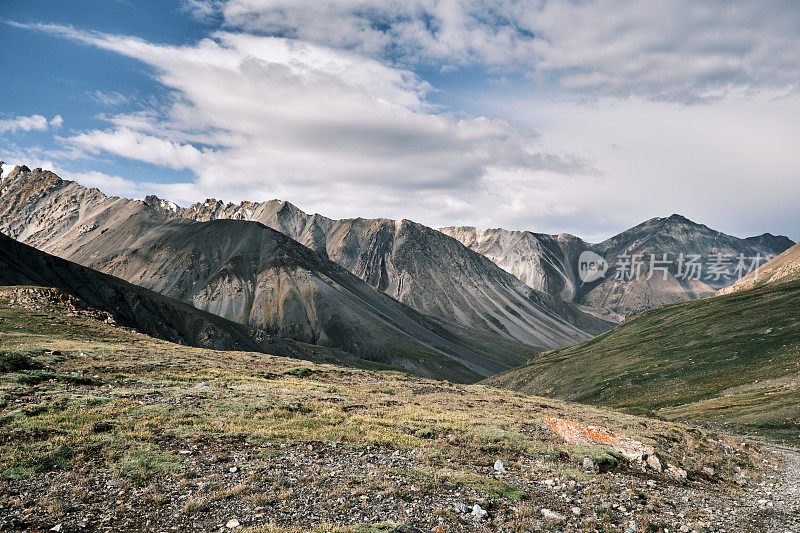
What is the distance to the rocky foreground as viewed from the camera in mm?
14750

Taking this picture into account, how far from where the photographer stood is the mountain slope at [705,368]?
5984 cm

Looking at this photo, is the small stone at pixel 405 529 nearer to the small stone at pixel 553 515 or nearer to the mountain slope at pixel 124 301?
the small stone at pixel 553 515

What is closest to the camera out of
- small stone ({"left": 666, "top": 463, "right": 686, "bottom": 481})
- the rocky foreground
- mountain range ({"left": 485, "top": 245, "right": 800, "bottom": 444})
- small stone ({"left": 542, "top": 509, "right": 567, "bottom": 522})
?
the rocky foreground

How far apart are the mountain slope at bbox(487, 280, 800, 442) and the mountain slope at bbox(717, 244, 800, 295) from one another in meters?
35.5

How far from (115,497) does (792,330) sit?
11169cm

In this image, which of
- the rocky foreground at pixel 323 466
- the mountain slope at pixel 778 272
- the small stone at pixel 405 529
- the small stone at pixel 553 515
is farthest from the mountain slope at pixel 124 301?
the mountain slope at pixel 778 272

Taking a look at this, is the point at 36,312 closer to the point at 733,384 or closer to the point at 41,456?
the point at 41,456

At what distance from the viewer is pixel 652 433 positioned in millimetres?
36375

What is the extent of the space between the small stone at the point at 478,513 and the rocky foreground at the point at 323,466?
0.06 metres

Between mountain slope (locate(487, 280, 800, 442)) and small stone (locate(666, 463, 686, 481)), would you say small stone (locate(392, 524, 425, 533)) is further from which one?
mountain slope (locate(487, 280, 800, 442))

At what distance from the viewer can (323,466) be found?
1970cm

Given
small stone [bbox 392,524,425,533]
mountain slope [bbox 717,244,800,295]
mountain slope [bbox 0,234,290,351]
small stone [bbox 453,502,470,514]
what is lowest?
mountain slope [bbox 0,234,290,351]

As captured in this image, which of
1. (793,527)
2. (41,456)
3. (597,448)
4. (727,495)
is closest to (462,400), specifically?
(597,448)

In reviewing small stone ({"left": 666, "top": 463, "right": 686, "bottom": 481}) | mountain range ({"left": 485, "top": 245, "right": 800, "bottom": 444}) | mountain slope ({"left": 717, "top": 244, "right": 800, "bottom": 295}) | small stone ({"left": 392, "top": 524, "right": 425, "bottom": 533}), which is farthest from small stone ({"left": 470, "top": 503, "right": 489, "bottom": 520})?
mountain slope ({"left": 717, "top": 244, "right": 800, "bottom": 295})
